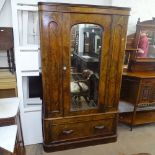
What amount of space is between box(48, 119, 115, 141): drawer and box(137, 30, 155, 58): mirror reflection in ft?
3.53

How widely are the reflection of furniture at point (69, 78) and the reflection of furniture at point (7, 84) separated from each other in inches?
15.5

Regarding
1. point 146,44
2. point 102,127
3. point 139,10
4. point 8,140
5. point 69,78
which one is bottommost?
point 102,127

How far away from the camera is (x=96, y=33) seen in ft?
6.18

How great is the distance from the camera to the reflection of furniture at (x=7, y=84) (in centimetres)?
192

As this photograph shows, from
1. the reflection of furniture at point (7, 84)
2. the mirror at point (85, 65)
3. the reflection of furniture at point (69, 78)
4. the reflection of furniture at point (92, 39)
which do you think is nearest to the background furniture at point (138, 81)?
the reflection of furniture at point (69, 78)

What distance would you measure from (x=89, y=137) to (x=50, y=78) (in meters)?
0.96

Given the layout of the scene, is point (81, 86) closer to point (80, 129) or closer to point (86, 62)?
point (86, 62)

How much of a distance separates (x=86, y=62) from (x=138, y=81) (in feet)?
2.67

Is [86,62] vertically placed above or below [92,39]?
below

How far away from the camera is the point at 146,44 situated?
2494 millimetres

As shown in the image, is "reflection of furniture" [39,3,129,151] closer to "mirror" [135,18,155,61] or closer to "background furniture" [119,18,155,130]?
"background furniture" [119,18,155,130]

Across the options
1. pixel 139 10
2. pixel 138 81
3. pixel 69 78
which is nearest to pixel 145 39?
pixel 139 10

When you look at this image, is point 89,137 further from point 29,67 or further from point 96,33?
point 96,33

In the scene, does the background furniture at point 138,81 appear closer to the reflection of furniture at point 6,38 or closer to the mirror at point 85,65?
the mirror at point 85,65
